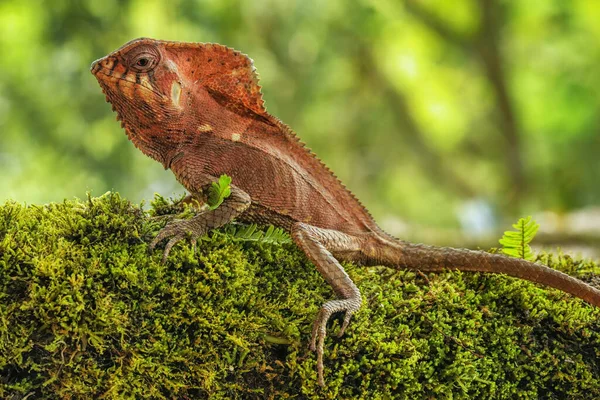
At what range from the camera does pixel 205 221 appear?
2.91m

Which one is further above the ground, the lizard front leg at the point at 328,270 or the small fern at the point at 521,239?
the small fern at the point at 521,239

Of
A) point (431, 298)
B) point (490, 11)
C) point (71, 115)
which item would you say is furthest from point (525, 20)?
point (431, 298)

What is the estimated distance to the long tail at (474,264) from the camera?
9.92 ft

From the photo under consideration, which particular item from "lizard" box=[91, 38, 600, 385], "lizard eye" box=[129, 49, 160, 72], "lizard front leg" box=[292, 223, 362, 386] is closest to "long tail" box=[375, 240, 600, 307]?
"lizard" box=[91, 38, 600, 385]

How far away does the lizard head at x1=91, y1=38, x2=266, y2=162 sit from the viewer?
3.12 m

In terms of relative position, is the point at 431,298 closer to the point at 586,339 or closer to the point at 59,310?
the point at 586,339

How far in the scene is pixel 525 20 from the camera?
13.9 m

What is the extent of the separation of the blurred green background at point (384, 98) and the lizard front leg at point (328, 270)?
2.93 meters

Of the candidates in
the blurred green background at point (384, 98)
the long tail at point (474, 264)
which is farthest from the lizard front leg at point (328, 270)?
the blurred green background at point (384, 98)

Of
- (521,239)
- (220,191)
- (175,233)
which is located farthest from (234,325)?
(521,239)

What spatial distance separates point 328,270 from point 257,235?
1.38ft

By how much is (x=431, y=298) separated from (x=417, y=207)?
15.3 metres

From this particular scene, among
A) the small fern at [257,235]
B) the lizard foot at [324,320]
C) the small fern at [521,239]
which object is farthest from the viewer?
the small fern at [521,239]

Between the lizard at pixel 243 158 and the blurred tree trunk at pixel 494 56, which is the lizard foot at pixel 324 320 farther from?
the blurred tree trunk at pixel 494 56
